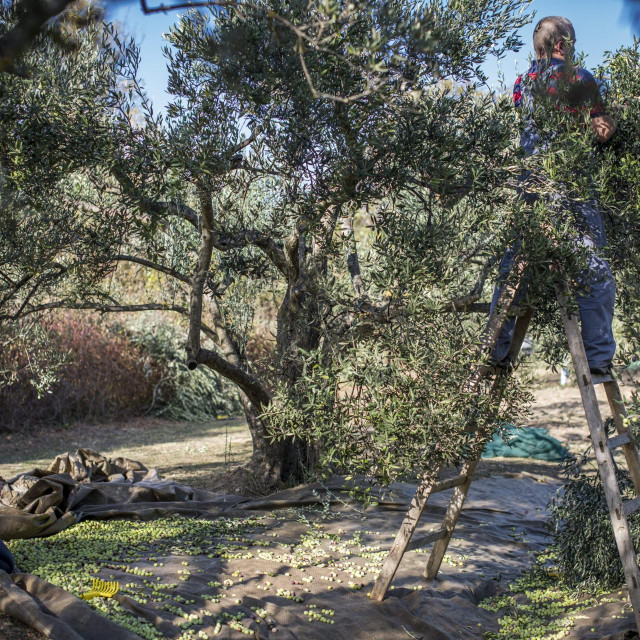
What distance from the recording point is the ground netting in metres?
3.67

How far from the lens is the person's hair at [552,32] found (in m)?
4.32

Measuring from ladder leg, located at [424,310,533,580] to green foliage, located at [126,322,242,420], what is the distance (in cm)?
1157

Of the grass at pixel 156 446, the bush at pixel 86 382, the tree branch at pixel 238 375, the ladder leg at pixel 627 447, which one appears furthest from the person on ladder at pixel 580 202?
the bush at pixel 86 382

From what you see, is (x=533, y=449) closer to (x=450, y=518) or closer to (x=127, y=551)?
(x=450, y=518)

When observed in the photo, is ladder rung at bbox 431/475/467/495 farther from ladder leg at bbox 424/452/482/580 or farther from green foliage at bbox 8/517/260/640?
green foliage at bbox 8/517/260/640

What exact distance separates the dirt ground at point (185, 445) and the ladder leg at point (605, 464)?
186 inches

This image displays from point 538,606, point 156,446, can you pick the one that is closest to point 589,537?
point 538,606

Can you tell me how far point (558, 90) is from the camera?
13.7 feet

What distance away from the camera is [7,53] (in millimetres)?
1819

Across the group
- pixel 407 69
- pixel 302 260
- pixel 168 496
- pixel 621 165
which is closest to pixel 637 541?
pixel 621 165

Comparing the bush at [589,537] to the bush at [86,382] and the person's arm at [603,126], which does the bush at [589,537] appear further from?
the bush at [86,382]

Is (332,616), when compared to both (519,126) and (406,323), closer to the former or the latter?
(406,323)

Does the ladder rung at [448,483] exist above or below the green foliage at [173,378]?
below

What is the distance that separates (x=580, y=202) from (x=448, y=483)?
74.6 inches
